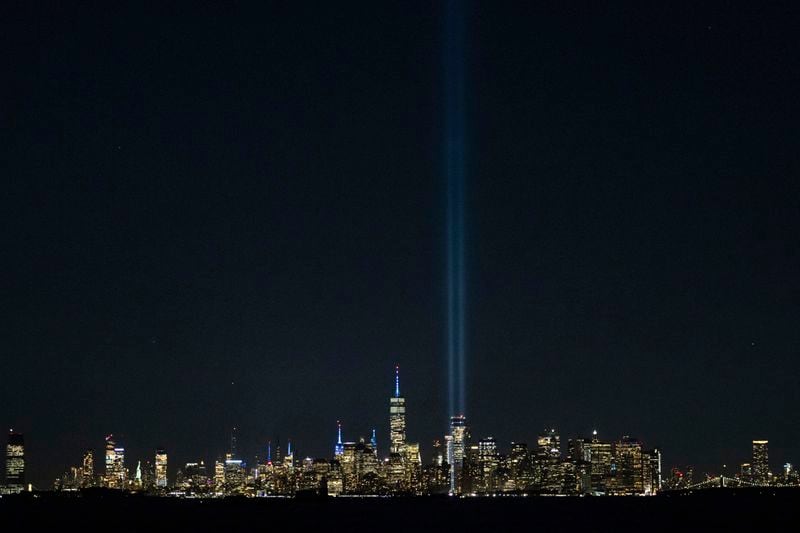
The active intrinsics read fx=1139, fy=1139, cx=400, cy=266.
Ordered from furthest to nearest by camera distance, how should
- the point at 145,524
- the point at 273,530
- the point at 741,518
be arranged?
the point at 741,518 → the point at 145,524 → the point at 273,530

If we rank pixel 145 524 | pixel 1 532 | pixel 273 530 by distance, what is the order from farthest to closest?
1. pixel 145 524
2. pixel 273 530
3. pixel 1 532

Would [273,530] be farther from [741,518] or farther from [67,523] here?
[741,518]

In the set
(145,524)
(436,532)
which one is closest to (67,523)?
(145,524)

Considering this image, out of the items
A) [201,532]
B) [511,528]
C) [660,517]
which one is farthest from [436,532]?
[660,517]

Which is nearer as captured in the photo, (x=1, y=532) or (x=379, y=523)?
(x=1, y=532)

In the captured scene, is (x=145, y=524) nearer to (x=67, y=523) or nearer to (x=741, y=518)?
(x=67, y=523)

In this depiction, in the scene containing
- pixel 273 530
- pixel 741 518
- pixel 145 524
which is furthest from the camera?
pixel 741 518

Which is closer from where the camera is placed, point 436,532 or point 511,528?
point 436,532

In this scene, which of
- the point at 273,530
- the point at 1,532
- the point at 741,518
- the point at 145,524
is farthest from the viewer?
the point at 741,518
